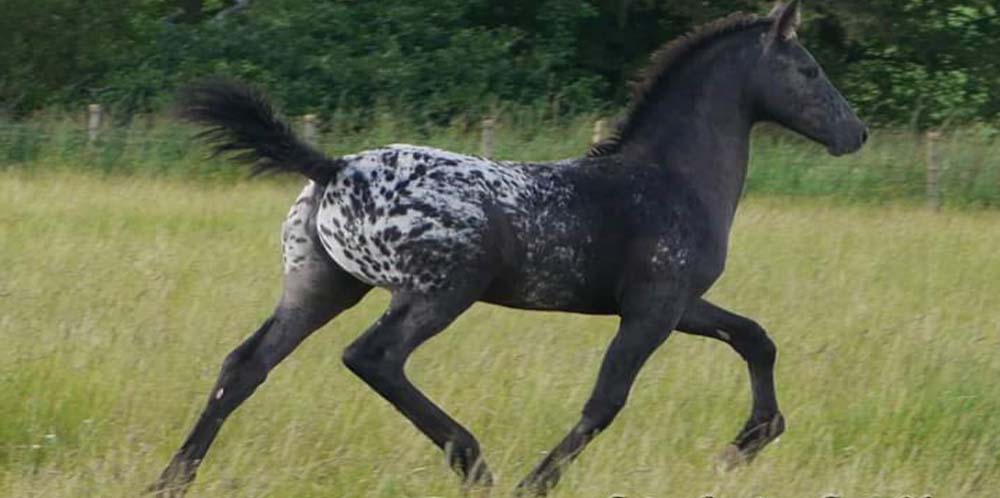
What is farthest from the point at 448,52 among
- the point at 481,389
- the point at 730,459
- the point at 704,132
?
the point at 730,459

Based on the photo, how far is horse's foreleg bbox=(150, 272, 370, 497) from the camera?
19.5ft

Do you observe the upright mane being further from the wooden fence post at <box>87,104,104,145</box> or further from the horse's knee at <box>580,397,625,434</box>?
the wooden fence post at <box>87,104,104,145</box>

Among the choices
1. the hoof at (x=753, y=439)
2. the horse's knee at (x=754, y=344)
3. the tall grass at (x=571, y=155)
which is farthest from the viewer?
the tall grass at (x=571, y=155)

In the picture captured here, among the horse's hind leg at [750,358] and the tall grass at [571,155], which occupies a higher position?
the horse's hind leg at [750,358]

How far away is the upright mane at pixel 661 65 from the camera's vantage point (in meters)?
6.81

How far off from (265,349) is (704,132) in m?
1.86

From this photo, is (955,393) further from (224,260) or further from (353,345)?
(224,260)

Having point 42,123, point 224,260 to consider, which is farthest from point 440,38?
point 224,260

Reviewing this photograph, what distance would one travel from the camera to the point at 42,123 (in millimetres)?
20891

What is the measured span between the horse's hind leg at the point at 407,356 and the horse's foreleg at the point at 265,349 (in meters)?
0.29

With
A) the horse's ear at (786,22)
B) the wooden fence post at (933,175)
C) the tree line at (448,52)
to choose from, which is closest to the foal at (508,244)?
the horse's ear at (786,22)

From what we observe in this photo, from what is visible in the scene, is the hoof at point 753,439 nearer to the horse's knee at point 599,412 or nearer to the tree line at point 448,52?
the horse's knee at point 599,412

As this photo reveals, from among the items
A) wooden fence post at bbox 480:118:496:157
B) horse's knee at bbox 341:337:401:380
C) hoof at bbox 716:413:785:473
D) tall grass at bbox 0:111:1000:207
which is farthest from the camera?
wooden fence post at bbox 480:118:496:157

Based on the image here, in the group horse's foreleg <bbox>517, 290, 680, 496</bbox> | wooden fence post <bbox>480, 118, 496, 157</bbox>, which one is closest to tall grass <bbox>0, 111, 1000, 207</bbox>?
wooden fence post <bbox>480, 118, 496, 157</bbox>
